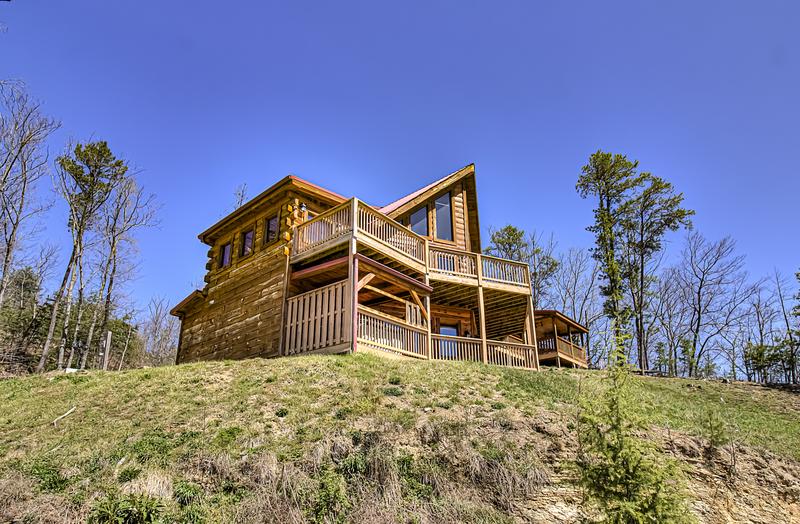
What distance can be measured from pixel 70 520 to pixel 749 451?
36.9 feet

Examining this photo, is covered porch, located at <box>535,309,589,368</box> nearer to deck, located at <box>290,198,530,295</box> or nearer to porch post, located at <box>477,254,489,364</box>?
deck, located at <box>290,198,530,295</box>

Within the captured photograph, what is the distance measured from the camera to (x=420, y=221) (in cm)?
2205

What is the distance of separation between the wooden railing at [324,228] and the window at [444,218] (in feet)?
21.8

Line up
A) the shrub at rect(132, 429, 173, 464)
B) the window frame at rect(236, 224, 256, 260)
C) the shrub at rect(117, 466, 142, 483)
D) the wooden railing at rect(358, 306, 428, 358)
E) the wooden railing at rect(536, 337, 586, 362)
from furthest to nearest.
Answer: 1. the wooden railing at rect(536, 337, 586, 362)
2. the window frame at rect(236, 224, 256, 260)
3. the wooden railing at rect(358, 306, 428, 358)
4. the shrub at rect(132, 429, 173, 464)
5. the shrub at rect(117, 466, 142, 483)

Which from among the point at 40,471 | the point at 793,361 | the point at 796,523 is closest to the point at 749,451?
the point at 796,523

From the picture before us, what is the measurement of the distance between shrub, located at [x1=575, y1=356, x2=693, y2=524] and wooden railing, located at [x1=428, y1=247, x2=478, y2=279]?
39.0 ft

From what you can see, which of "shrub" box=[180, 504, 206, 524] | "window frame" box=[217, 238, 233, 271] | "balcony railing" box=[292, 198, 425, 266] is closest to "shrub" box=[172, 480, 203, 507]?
"shrub" box=[180, 504, 206, 524]

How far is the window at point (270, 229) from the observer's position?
730 inches

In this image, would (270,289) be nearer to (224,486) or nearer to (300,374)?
(300,374)

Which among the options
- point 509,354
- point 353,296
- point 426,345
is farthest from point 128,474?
point 509,354

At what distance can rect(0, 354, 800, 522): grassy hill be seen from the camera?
24.6ft

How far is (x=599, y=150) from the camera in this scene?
26906mm

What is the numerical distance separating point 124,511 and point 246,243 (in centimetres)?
1386

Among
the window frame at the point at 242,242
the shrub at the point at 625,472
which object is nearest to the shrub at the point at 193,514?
the shrub at the point at 625,472
